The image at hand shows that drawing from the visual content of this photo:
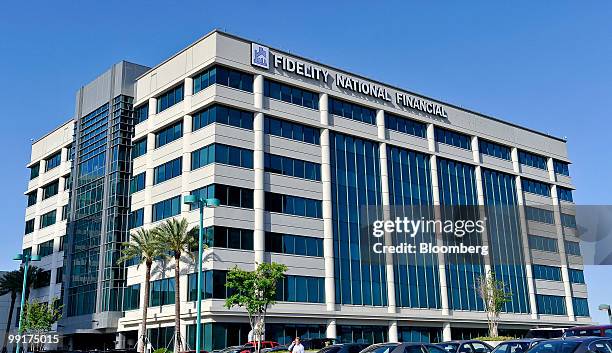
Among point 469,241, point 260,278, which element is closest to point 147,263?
point 260,278

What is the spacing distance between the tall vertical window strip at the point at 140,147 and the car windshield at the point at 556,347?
163 feet

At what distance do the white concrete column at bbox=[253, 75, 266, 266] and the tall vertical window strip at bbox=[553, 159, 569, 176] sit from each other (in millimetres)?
46832

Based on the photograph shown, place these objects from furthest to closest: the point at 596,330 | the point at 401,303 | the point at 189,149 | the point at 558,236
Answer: the point at 558,236, the point at 401,303, the point at 189,149, the point at 596,330

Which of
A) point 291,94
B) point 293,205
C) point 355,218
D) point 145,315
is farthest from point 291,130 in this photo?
point 145,315

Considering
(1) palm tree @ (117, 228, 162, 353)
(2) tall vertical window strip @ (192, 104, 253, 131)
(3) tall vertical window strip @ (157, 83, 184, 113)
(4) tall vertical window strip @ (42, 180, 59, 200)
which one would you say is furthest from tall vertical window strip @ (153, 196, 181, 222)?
(4) tall vertical window strip @ (42, 180, 59, 200)

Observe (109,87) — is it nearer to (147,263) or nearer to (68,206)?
(68,206)

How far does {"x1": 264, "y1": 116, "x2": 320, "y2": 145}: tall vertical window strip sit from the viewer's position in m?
56.7

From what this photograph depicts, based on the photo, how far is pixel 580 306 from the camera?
79250mm

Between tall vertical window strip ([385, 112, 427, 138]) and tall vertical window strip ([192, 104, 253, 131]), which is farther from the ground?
tall vertical window strip ([385, 112, 427, 138])

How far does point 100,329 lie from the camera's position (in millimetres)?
61094

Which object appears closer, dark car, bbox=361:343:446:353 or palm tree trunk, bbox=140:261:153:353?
dark car, bbox=361:343:446:353

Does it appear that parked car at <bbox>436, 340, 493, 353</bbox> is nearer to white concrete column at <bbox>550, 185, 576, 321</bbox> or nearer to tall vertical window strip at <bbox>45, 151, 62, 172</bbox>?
white concrete column at <bbox>550, 185, 576, 321</bbox>

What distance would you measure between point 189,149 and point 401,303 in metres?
25.2

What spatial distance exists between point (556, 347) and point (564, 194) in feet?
236
